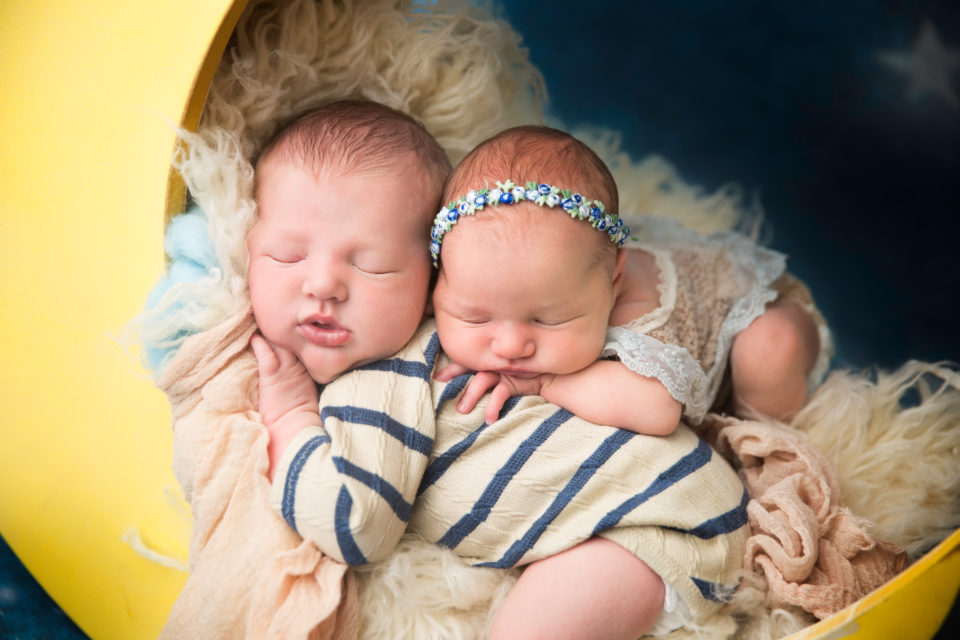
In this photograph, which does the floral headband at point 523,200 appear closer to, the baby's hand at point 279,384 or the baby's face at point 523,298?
the baby's face at point 523,298

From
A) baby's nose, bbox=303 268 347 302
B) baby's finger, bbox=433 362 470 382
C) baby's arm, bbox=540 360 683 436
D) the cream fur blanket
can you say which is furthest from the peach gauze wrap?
baby's arm, bbox=540 360 683 436

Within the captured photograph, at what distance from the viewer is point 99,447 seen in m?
1.05

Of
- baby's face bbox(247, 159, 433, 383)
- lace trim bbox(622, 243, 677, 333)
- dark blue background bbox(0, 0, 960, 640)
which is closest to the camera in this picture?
Result: baby's face bbox(247, 159, 433, 383)

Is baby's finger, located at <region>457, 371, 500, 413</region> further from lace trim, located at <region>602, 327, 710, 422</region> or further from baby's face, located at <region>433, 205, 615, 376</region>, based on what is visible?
lace trim, located at <region>602, 327, 710, 422</region>

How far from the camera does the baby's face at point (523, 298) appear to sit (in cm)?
98

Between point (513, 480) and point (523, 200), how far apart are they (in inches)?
13.7

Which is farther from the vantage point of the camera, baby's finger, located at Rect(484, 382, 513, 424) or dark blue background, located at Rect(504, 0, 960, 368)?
dark blue background, located at Rect(504, 0, 960, 368)

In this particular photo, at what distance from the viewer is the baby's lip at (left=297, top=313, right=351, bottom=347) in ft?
3.33

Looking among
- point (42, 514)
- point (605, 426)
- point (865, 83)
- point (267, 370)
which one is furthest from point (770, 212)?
point (42, 514)

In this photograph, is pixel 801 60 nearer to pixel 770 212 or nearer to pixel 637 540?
pixel 770 212

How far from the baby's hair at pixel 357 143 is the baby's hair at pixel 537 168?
7 centimetres

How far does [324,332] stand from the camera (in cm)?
102

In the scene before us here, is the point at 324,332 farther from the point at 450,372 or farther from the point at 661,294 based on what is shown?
the point at 661,294

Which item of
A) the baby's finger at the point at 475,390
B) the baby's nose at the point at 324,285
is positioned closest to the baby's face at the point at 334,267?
the baby's nose at the point at 324,285
